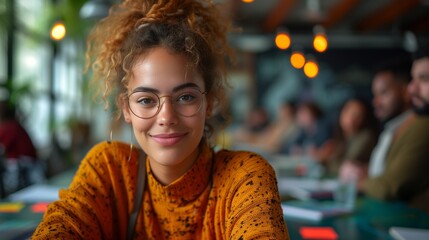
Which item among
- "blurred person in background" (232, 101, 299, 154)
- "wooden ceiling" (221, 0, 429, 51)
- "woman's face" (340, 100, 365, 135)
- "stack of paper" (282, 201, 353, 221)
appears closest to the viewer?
"stack of paper" (282, 201, 353, 221)

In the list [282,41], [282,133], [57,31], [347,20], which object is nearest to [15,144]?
[57,31]

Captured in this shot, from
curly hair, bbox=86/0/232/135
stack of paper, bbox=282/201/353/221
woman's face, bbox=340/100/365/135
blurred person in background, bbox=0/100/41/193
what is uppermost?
blurred person in background, bbox=0/100/41/193

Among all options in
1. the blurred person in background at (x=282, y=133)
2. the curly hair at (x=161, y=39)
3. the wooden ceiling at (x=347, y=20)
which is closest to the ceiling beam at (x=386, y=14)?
the wooden ceiling at (x=347, y=20)

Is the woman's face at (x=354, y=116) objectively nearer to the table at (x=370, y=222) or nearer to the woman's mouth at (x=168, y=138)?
the table at (x=370, y=222)

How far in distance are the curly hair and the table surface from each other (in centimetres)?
54

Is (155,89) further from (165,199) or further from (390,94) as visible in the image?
(390,94)

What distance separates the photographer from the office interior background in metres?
5.32

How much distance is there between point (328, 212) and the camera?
1.79m

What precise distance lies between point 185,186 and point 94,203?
251mm

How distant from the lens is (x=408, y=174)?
2.29m

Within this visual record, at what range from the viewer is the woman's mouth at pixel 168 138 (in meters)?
1.08

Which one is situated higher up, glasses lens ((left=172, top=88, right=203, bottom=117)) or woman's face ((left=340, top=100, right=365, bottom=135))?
woman's face ((left=340, top=100, right=365, bottom=135))

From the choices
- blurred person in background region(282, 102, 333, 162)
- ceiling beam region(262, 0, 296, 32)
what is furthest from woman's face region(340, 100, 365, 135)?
ceiling beam region(262, 0, 296, 32)

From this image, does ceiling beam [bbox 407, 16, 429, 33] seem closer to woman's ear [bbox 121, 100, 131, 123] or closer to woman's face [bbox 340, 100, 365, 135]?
woman's face [bbox 340, 100, 365, 135]
